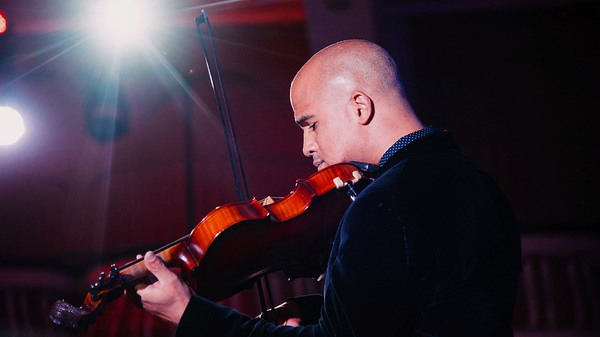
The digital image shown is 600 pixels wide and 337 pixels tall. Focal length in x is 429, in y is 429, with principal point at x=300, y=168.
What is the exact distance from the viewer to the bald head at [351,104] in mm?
1293

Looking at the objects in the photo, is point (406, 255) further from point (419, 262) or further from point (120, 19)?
point (120, 19)

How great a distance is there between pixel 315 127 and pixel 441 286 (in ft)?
2.10

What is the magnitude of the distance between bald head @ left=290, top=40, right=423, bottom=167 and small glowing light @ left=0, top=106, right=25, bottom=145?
3291 millimetres

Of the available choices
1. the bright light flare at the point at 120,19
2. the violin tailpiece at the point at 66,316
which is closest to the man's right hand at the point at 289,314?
the violin tailpiece at the point at 66,316

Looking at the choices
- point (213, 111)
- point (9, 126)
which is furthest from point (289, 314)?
point (9, 126)

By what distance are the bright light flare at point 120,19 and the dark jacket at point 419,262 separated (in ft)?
10.1

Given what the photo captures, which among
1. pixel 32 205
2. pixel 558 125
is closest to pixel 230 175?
pixel 32 205

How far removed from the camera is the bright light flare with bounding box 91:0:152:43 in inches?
137

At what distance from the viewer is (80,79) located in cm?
425

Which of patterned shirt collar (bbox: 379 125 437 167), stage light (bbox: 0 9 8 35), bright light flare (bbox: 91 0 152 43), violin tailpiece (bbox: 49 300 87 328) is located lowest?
violin tailpiece (bbox: 49 300 87 328)

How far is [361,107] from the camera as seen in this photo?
1312 mm

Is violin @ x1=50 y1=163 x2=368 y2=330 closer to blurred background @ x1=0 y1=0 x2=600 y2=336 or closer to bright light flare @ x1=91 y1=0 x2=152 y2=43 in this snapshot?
blurred background @ x1=0 y1=0 x2=600 y2=336

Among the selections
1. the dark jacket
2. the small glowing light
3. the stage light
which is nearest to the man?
the dark jacket

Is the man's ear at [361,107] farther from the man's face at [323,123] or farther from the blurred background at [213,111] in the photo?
the blurred background at [213,111]
